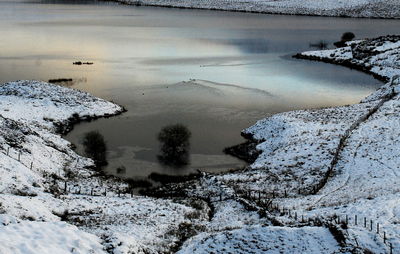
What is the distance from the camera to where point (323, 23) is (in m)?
144

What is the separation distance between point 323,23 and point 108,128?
111416 mm

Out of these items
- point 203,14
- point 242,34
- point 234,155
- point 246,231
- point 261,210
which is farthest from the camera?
point 203,14

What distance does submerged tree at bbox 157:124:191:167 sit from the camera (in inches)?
1540

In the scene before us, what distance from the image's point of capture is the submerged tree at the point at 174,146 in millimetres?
39125

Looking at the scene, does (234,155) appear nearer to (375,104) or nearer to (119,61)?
(375,104)

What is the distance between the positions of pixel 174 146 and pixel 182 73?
30980 mm

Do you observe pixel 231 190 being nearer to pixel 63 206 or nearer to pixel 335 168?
pixel 335 168

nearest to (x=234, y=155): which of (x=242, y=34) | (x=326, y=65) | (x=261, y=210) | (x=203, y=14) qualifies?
(x=261, y=210)

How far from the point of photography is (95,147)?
4100cm

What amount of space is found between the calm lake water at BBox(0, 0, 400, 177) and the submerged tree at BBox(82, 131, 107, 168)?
28.5 inches

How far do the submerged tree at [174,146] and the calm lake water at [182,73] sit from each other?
2.20 ft

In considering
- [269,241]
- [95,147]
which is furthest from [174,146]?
[269,241]

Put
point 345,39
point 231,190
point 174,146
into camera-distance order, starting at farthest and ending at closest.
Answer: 1. point 345,39
2. point 174,146
3. point 231,190

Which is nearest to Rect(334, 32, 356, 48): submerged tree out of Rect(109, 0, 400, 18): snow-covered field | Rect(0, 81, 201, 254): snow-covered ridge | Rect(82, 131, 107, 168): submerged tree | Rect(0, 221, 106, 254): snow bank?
Rect(109, 0, 400, 18): snow-covered field
